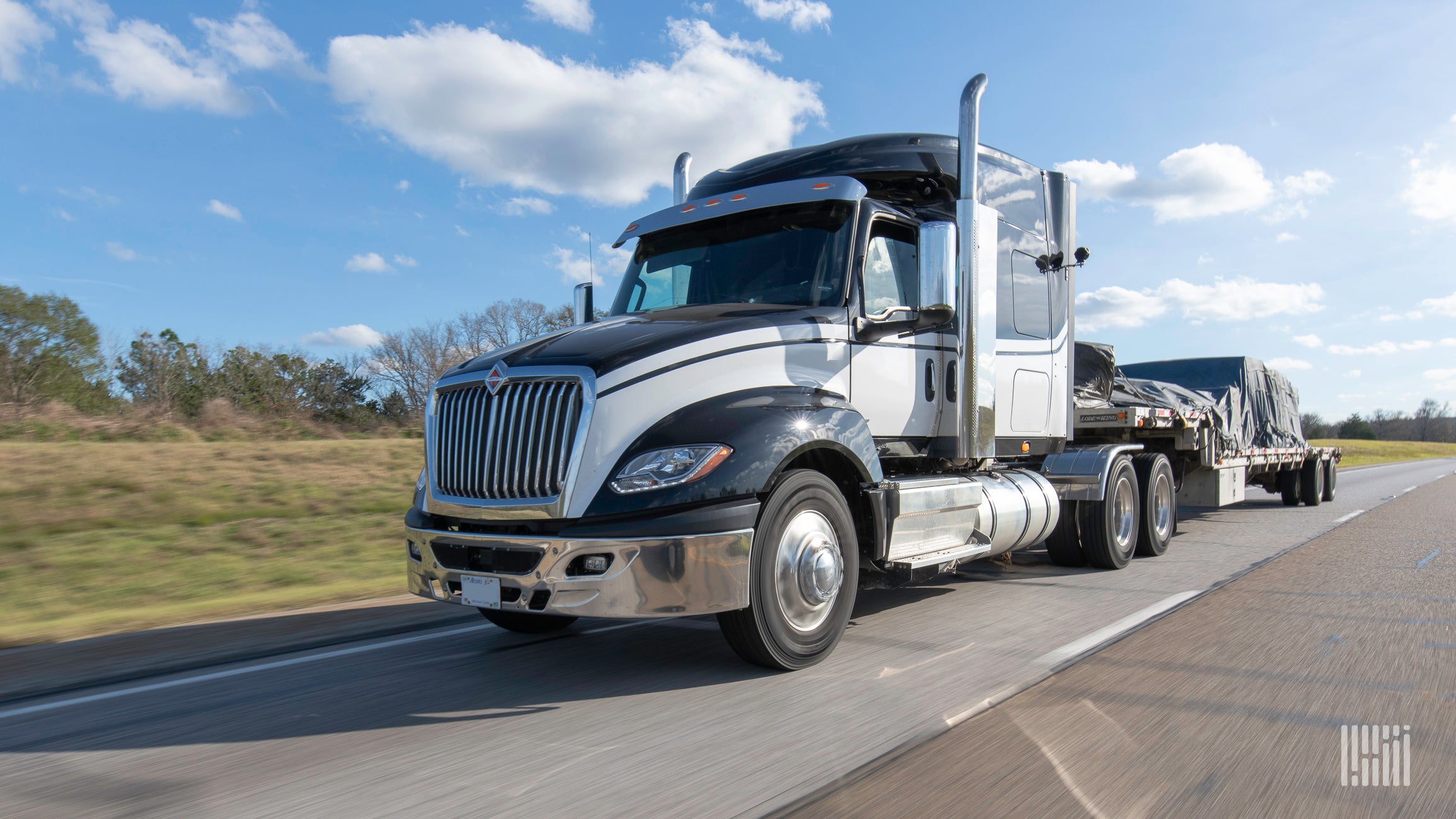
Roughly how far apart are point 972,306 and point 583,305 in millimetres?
3018

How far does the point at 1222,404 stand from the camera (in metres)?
13.0

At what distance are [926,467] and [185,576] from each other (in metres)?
6.89

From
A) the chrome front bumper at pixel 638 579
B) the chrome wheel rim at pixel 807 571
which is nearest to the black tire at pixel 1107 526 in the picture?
the chrome wheel rim at pixel 807 571

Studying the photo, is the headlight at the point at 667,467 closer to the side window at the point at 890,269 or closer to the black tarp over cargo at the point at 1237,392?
the side window at the point at 890,269

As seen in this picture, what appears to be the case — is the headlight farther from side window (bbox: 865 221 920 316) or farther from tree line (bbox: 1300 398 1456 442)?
tree line (bbox: 1300 398 1456 442)

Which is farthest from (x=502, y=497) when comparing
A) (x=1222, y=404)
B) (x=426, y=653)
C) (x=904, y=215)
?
(x=1222, y=404)

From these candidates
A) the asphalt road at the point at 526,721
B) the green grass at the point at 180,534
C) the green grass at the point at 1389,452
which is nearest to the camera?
the asphalt road at the point at 526,721

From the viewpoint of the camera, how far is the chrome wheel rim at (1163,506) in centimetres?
976

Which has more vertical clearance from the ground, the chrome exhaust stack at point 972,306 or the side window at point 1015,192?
the side window at point 1015,192

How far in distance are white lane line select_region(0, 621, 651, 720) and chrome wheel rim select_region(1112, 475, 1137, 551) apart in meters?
5.01

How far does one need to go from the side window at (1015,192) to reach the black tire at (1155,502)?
2994 millimetres

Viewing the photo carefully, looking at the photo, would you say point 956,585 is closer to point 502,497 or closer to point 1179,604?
point 1179,604

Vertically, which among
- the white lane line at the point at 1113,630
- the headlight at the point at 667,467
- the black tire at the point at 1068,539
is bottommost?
the white lane line at the point at 1113,630

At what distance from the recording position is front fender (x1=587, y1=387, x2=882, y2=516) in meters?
4.38
